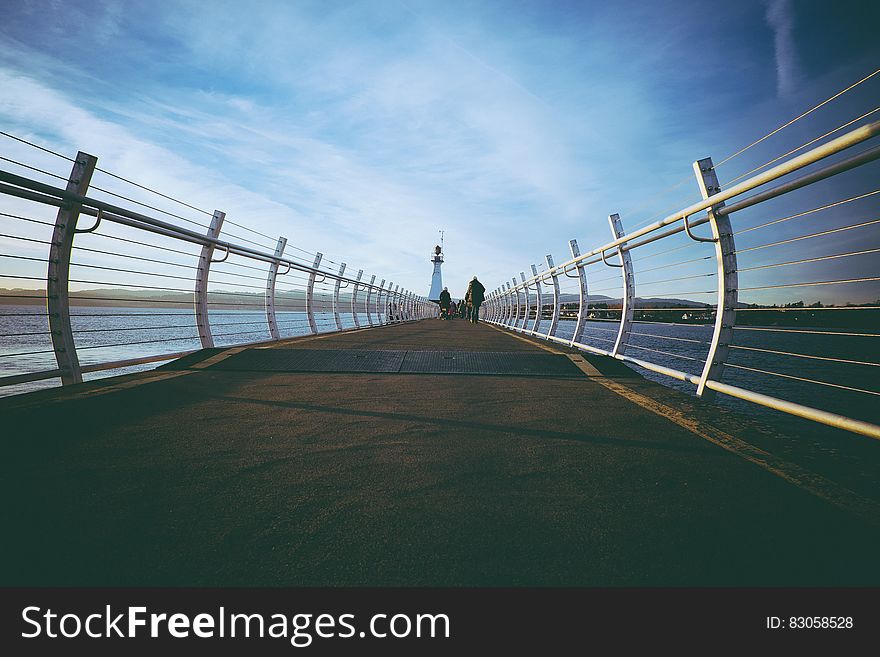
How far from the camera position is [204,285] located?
5660mm

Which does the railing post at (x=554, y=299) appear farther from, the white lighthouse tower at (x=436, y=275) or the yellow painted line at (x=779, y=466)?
the white lighthouse tower at (x=436, y=275)

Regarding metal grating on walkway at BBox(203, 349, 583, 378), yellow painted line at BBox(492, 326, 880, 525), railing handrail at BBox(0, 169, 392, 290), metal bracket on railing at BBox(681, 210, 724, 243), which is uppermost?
metal bracket on railing at BBox(681, 210, 724, 243)

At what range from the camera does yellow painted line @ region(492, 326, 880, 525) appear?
158 centimetres

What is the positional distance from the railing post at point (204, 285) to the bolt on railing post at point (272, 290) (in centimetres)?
183

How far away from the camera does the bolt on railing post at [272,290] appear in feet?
25.0

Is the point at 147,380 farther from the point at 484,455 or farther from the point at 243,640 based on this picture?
the point at 243,640

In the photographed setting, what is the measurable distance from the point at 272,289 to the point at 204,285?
206cm

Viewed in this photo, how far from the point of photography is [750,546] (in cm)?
129

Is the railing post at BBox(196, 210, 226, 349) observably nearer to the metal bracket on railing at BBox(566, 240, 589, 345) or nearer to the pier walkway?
the pier walkway

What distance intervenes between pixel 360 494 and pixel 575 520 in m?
0.77

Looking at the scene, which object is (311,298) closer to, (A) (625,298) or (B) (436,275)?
(A) (625,298)

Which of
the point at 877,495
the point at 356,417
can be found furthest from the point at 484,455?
the point at 877,495

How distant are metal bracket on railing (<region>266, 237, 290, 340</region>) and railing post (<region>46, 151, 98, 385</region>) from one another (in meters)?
3.86

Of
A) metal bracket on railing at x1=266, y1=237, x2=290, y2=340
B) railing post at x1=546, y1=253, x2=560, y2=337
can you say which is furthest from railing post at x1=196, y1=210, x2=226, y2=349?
railing post at x1=546, y1=253, x2=560, y2=337
